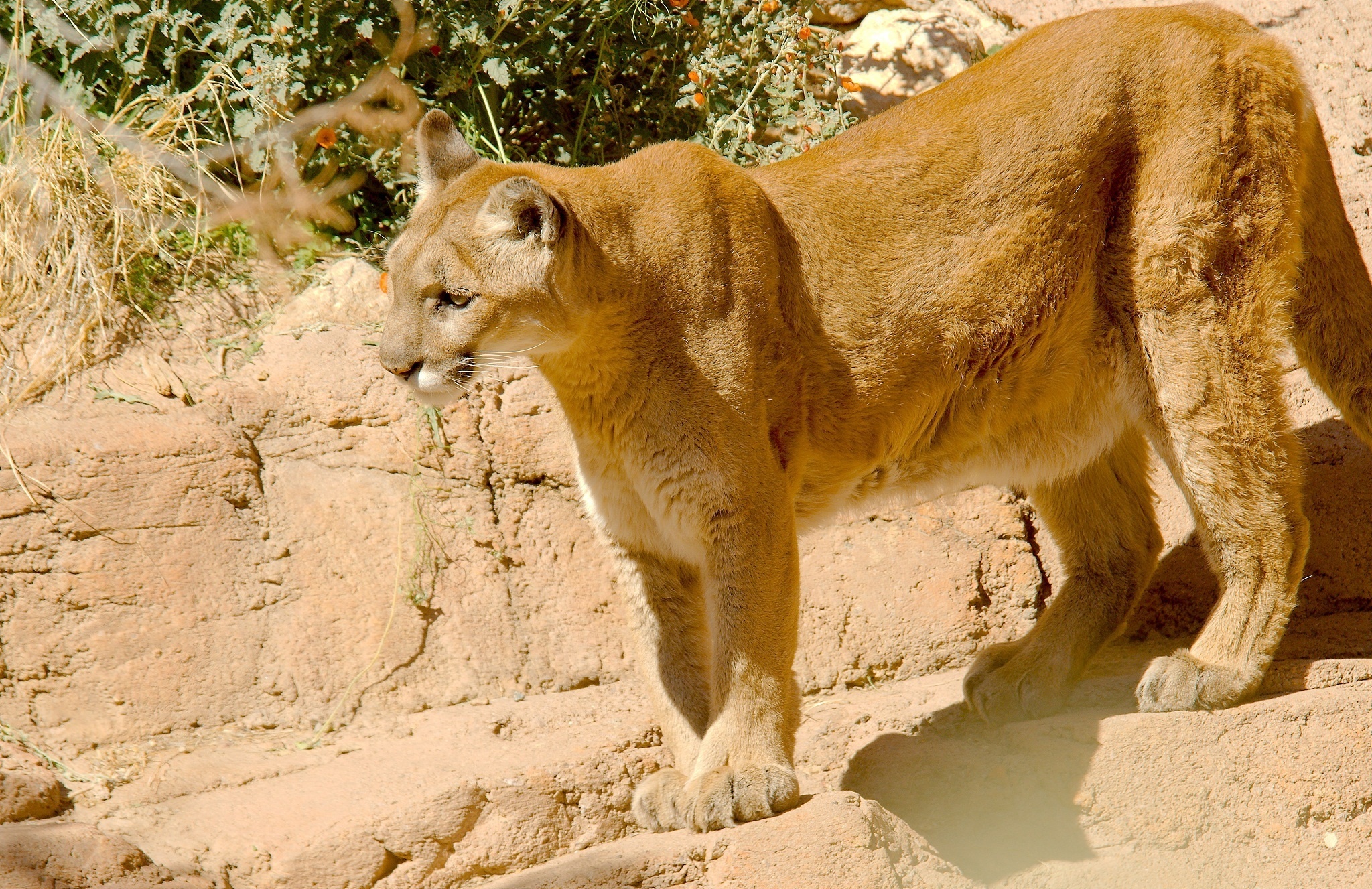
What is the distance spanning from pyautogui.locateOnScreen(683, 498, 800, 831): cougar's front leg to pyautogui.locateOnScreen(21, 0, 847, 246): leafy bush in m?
2.79

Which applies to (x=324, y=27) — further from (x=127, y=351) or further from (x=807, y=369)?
(x=807, y=369)

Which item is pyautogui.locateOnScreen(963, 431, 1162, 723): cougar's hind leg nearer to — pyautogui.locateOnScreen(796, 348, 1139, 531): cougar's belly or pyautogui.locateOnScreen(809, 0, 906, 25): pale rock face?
pyautogui.locateOnScreen(796, 348, 1139, 531): cougar's belly

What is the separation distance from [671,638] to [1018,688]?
127cm

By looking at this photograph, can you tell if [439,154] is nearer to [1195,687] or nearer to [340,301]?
[340,301]

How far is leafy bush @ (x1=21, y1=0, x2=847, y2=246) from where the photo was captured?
19.1 ft

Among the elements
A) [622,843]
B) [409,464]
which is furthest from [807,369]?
[409,464]

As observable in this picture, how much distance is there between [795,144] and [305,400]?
8.81ft

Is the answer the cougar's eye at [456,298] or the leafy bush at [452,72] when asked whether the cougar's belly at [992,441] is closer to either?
the cougar's eye at [456,298]

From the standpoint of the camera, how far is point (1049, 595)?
5.46 meters

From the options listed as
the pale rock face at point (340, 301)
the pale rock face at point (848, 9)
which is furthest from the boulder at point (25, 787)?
the pale rock face at point (848, 9)

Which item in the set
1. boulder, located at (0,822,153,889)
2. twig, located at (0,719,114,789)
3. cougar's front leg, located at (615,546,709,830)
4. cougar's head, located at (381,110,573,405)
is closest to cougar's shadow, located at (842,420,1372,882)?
cougar's front leg, located at (615,546,709,830)

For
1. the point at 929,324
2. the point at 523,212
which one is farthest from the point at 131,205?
the point at 929,324

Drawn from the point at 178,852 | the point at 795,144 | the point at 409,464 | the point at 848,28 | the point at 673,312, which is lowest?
the point at 178,852

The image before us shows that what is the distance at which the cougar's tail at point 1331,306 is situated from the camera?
4.45 meters
